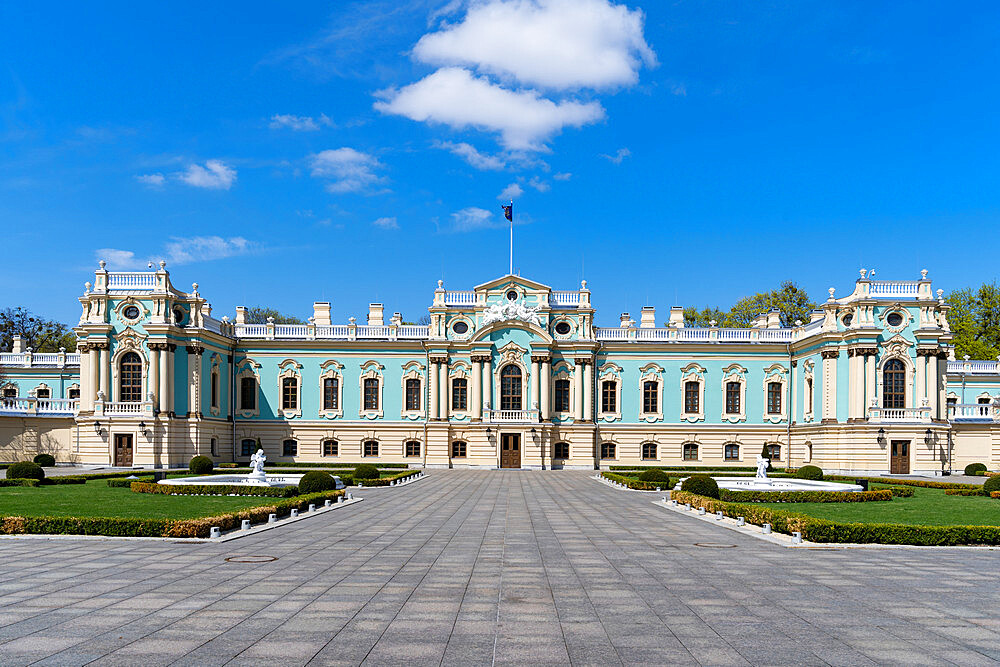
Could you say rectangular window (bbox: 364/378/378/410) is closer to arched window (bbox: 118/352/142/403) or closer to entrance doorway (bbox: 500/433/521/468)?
entrance doorway (bbox: 500/433/521/468)

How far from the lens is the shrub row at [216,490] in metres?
28.0

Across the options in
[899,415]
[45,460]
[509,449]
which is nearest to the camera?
[45,460]

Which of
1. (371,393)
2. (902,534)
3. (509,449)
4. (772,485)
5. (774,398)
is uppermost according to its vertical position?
(371,393)

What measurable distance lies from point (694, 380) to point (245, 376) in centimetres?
3171

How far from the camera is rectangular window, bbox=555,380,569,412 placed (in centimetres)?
5628

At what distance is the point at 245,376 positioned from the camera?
187ft

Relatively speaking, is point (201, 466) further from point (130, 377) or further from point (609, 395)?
point (609, 395)

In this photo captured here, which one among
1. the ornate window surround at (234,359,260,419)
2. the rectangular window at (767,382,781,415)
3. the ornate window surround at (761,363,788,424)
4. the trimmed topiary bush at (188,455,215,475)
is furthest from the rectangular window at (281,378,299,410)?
the rectangular window at (767,382,781,415)

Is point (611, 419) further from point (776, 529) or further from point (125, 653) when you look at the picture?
point (125, 653)

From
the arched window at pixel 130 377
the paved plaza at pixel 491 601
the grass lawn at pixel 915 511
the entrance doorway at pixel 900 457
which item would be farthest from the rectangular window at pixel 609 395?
the paved plaza at pixel 491 601

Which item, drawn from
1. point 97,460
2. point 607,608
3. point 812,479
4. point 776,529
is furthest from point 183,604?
point 97,460

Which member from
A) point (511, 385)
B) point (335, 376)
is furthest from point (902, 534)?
point (335, 376)

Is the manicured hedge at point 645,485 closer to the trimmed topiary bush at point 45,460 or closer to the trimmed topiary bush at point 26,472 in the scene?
the trimmed topiary bush at point 45,460

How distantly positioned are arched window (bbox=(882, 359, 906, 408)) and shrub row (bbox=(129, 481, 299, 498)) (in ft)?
122
